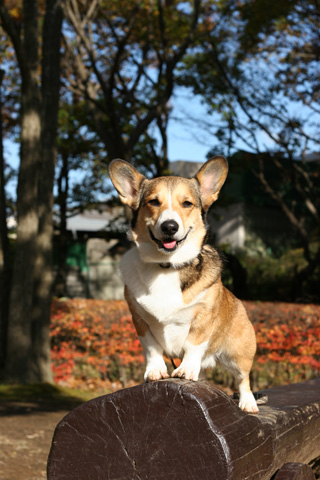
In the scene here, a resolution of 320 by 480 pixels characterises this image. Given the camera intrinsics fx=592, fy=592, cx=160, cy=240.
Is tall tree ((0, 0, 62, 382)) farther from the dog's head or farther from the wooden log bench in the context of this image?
the wooden log bench

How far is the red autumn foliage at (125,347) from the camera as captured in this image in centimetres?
927

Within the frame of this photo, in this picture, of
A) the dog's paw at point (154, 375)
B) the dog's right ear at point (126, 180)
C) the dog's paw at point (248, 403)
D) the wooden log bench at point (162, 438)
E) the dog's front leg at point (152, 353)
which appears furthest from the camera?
the dog's paw at point (248, 403)

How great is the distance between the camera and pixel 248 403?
336 cm

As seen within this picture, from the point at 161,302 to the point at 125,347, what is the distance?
25.6ft

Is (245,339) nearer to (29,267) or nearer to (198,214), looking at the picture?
(198,214)

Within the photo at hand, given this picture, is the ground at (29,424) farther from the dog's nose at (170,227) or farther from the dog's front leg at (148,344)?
the dog's nose at (170,227)

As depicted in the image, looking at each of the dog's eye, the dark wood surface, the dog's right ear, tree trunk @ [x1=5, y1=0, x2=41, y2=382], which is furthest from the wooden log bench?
tree trunk @ [x1=5, y1=0, x2=41, y2=382]

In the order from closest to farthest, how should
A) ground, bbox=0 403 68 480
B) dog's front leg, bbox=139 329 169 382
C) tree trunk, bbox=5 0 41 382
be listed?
dog's front leg, bbox=139 329 169 382, ground, bbox=0 403 68 480, tree trunk, bbox=5 0 41 382

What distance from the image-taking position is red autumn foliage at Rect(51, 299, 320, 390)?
9266 millimetres

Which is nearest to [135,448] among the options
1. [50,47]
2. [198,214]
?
[198,214]

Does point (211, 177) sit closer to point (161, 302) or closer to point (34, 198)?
point (161, 302)

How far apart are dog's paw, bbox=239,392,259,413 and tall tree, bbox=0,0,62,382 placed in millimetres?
7083

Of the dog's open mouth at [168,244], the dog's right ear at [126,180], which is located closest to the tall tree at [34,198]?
the dog's right ear at [126,180]

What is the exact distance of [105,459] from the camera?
8.59 feet
